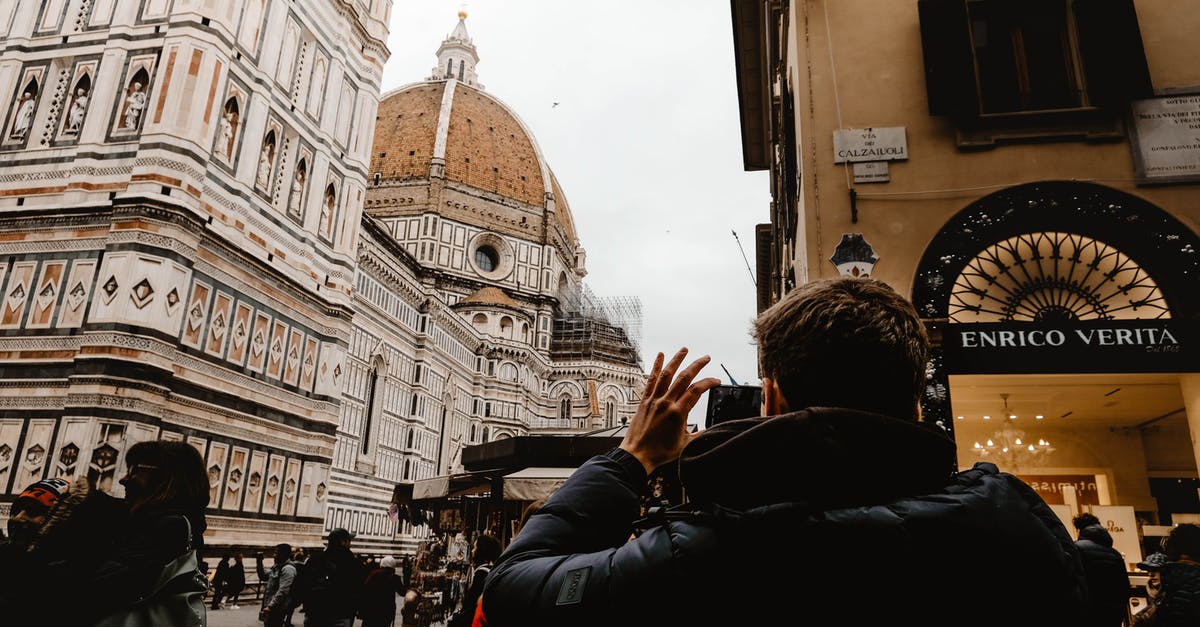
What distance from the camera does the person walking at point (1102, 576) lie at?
49.4 inches

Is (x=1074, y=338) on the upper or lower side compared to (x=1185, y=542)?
upper

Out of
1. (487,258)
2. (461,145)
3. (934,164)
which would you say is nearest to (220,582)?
(934,164)

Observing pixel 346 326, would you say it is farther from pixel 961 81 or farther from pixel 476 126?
pixel 476 126

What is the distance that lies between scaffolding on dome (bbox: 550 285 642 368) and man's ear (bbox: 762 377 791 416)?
5972 centimetres

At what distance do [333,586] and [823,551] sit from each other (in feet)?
22.0

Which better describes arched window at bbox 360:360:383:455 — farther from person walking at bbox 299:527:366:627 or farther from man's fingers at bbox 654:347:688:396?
→ man's fingers at bbox 654:347:688:396

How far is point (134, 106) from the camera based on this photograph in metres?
11.4

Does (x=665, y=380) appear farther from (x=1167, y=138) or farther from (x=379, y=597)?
(x=1167, y=138)

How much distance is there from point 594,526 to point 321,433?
45.3 feet

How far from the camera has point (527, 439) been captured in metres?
9.23

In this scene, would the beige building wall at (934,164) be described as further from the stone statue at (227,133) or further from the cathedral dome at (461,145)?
the cathedral dome at (461,145)

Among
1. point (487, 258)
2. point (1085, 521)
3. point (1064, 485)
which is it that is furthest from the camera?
point (487, 258)

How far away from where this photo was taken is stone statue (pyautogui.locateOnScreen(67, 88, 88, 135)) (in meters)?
11.4

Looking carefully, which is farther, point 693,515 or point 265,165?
point 265,165
